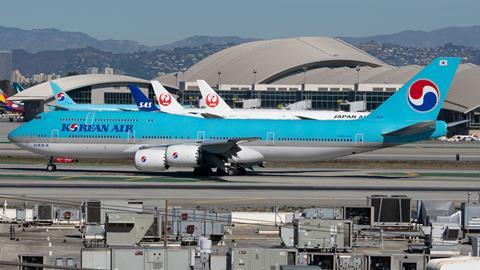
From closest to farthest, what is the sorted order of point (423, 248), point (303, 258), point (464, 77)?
point (303, 258) → point (423, 248) → point (464, 77)

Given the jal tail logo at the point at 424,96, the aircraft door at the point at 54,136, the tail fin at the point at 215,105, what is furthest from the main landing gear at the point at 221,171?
the tail fin at the point at 215,105

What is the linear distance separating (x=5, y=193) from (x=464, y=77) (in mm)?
120774

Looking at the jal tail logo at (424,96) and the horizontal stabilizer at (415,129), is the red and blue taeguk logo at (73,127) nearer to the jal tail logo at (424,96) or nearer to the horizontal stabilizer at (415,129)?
the horizontal stabilizer at (415,129)

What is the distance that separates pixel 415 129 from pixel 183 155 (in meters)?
16.3

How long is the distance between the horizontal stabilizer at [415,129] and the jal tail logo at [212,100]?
57266mm

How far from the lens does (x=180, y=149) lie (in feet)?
251

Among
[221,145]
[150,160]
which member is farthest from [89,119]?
[221,145]

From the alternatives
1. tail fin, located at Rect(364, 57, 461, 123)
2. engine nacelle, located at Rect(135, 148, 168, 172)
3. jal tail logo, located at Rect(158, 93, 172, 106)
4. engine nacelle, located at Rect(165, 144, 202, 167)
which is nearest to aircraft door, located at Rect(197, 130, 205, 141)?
engine nacelle, located at Rect(165, 144, 202, 167)

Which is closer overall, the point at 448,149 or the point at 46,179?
the point at 46,179

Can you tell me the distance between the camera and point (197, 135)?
79.2 meters

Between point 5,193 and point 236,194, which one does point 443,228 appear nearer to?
point 236,194

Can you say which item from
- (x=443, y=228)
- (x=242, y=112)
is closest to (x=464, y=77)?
(x=242, y=112)

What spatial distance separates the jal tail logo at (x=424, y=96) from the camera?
80.5 metres

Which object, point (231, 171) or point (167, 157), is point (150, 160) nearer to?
point (167, 157)
